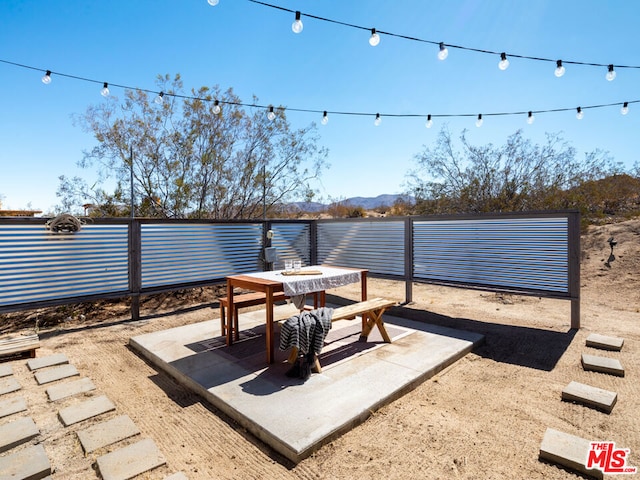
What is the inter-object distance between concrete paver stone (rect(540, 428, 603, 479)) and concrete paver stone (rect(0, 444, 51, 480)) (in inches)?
Answer: 111

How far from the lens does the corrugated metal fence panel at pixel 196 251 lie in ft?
17.4

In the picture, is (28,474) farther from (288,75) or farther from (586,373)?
(288,75)

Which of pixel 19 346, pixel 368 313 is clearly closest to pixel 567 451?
pixel 368 313

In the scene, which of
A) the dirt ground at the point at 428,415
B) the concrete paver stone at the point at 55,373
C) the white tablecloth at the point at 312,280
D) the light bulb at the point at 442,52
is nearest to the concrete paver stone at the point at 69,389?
the dirt ground at the point at 428,415

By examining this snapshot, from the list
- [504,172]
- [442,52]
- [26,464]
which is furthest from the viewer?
[504,172]

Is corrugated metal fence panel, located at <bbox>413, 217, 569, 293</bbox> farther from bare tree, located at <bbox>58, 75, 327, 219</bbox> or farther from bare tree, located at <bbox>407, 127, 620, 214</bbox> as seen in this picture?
bare tree, located at <bbox>407, 127, 620, 214</bbox>

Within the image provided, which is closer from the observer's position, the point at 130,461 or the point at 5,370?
the point at 130,461

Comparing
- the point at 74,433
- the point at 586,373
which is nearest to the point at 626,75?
the point at 586,373

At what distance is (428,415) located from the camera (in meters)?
2.48

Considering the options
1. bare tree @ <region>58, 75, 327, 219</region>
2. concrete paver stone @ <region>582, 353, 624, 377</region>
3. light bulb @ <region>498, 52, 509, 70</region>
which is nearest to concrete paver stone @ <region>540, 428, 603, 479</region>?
concrete paver stone @ <region>582, 353, 624, 377</region>

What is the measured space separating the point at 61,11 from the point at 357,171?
7.81 m

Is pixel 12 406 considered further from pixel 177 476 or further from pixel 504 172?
pixel 504 172

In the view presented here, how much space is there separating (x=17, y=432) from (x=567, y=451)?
3427 mm

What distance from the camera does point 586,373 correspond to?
3.18 meters
